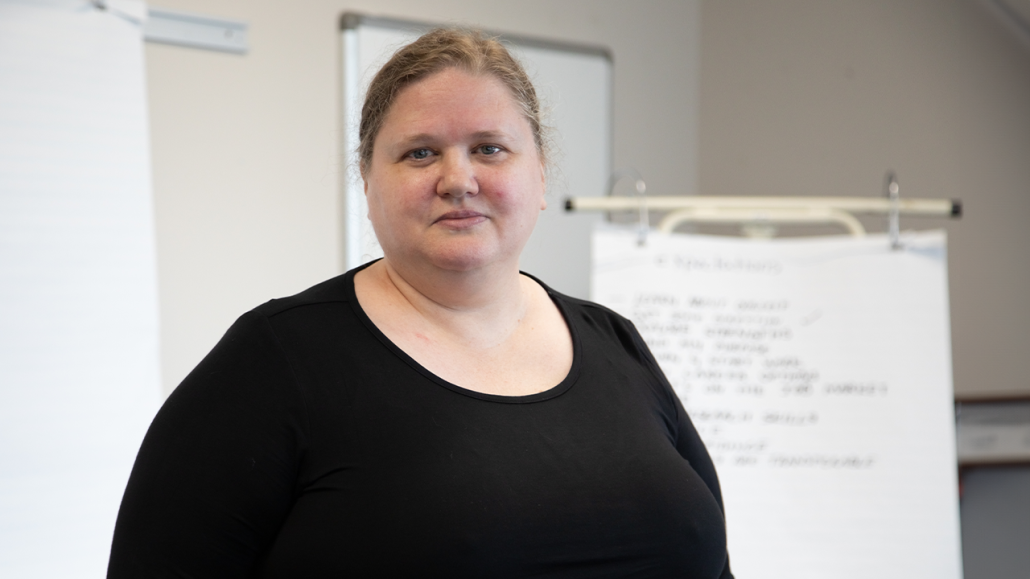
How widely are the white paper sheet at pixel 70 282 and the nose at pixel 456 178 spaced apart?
0.76m

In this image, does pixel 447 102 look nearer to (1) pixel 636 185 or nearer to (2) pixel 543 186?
(2) pixel 543 186

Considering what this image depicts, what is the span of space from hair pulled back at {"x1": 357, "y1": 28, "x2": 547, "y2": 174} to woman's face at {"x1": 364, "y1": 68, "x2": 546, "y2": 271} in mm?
11

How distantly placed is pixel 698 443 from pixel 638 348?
15cm

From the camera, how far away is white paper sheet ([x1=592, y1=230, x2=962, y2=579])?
1.58 metres

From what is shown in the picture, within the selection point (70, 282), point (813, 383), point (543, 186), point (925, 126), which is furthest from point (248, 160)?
point (925, 126)

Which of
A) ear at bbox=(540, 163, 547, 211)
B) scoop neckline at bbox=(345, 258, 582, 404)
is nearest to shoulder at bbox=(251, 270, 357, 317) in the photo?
scoop neckline at bbox=(345, 258, 582, 404)

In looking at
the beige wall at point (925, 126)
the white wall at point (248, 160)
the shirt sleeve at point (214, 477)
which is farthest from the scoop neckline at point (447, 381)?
the beige wall at point (925, 126)

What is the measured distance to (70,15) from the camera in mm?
1306

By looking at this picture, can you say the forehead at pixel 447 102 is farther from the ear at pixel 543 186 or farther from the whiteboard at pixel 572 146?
the whiteboard at pixel 572 146

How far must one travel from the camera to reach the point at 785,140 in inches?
99.9

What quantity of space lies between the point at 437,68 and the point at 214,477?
47 cm

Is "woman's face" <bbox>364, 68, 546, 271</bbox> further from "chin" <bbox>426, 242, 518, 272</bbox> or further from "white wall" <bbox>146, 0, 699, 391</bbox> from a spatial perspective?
"white wall" <bbox>146, 0, 699, 391</bbox>

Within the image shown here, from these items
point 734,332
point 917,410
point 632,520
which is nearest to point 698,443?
point 632,520

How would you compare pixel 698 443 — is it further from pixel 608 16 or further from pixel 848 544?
pixel 608 16
